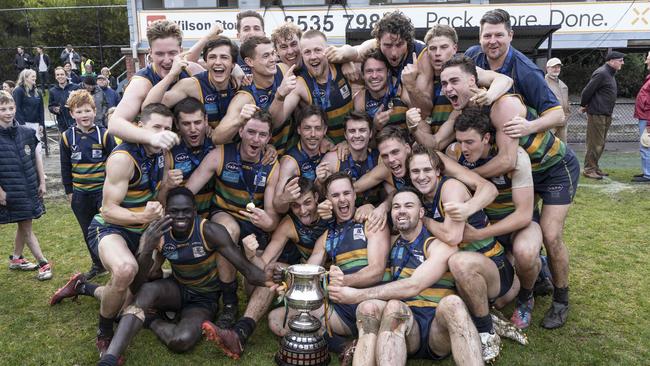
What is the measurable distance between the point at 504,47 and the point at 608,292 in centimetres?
276

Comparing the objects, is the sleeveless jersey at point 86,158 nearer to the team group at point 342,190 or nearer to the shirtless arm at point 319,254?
the team group at point 342,190

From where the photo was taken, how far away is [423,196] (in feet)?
14.6

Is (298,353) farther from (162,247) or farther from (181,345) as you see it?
(162,247)

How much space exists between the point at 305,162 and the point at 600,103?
26.2ft

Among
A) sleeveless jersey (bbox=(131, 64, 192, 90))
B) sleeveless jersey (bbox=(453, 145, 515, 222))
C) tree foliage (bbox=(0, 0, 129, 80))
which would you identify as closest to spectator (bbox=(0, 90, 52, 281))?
sleeveless jersey (bbox=(131, 64, 192, 90))

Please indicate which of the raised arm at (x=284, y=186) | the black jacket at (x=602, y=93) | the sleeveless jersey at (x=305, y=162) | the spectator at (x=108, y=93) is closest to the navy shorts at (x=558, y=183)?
the sleeveless jersey at (x=305, y=162)

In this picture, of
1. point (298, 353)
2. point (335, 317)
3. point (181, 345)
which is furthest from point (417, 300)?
point (181, 345)

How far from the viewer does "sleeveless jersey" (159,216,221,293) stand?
4488 millimetres

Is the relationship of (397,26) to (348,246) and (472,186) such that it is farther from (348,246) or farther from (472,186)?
(348,246)

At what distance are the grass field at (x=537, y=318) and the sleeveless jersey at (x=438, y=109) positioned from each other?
1906 millimetres

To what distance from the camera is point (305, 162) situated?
17.0ft

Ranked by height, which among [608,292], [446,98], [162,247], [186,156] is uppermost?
[446,98]

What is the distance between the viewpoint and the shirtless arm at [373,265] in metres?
4.19

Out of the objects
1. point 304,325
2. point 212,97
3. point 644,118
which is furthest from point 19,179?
point 644,118
